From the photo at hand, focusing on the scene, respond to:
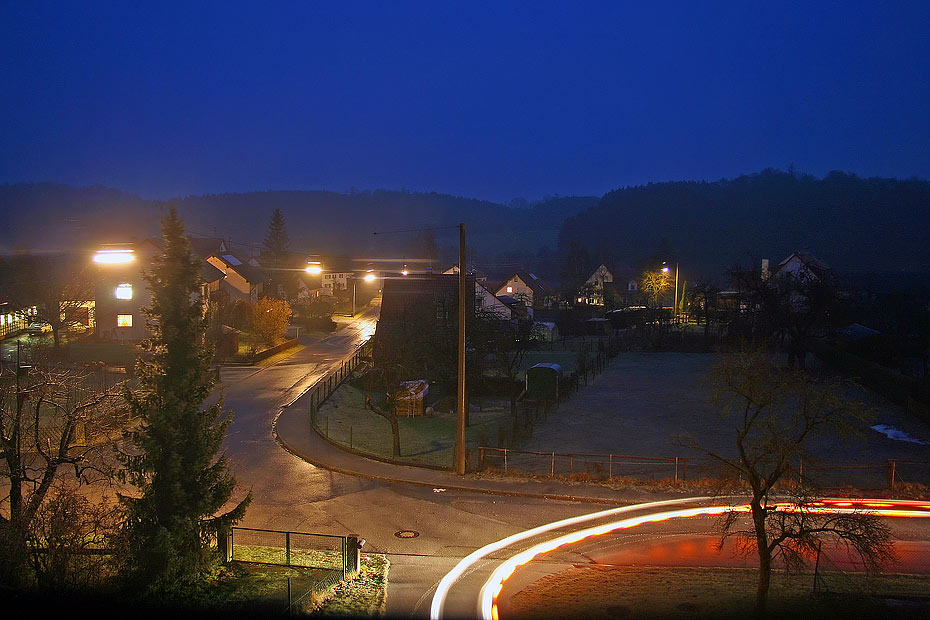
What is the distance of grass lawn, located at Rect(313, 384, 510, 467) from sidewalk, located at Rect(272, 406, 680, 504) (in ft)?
2.32

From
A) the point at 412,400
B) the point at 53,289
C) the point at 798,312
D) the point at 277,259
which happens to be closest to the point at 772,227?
the point at 277,259

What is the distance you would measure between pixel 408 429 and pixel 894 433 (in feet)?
60.9

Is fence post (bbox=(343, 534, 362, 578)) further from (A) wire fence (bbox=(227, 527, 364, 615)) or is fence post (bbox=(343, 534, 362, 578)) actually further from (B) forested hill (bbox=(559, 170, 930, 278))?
(B) forested hill (bbox=(559, 170, 930, 278))

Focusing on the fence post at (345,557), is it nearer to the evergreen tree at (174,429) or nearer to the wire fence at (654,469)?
the evergreen tree at (174,429)

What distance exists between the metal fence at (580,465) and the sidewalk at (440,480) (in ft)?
3.05

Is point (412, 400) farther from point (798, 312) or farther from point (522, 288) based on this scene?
point (522, 288)

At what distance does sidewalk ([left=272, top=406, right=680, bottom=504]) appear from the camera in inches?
701

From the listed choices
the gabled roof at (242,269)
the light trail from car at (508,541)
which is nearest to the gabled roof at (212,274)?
the gabled roof at (242,269)

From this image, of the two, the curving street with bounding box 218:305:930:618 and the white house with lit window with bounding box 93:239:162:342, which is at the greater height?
the white house with lit window with bounding box 93:239:162:342

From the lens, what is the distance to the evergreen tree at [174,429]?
10.4 metres

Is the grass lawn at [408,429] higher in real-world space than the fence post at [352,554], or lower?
lower

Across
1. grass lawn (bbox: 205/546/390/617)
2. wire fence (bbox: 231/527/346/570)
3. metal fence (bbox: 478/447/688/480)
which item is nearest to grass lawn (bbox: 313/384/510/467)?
metal fence (bbox: 478/447/688/480)

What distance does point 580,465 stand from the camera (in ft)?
68.0

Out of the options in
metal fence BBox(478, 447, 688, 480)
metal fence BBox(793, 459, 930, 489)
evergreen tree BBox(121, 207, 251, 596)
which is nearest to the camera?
evergreen tree BBox(121, 207, 251, 596)
